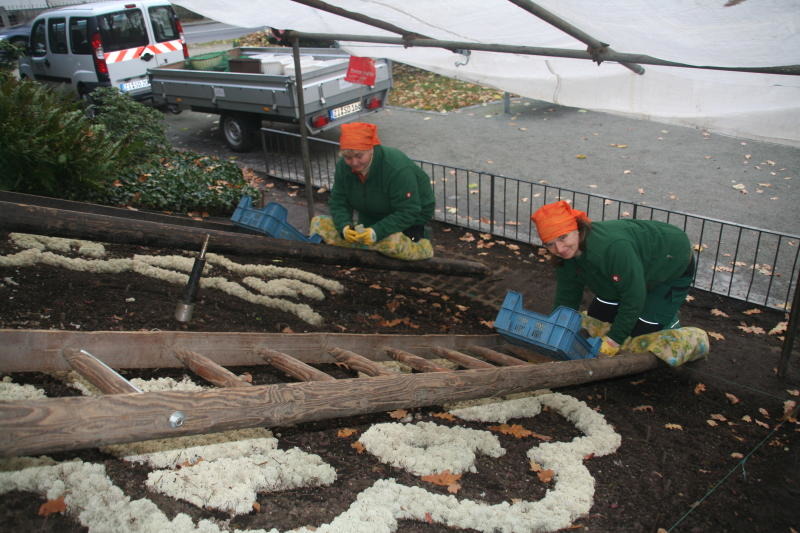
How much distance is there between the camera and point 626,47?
4.28 meters

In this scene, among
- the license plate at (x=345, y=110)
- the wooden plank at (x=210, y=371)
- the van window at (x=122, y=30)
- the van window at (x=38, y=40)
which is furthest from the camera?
the van window at (x=38, y=40)

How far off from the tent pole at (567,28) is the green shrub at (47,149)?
5.49m

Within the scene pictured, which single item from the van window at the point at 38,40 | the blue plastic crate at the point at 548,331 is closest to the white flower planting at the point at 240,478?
the blue plastic crate at the point at 548,331

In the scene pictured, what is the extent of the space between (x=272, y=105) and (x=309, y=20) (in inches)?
203

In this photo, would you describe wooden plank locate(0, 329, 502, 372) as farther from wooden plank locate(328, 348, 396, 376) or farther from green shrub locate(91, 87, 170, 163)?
green shrub locate(91, 87, 170, 163)

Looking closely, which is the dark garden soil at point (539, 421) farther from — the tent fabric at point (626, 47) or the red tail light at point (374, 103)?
the red tail light at point (374, 103)

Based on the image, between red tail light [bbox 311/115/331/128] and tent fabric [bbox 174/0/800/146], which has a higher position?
tent fabric [bbox 174/0/800/146]

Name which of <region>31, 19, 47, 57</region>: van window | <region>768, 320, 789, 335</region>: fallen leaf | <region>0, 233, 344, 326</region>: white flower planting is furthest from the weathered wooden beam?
<region>31, 19, 47, 57</region>: van window

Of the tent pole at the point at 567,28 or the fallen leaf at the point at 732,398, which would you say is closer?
the tent pole at the point at 567,28

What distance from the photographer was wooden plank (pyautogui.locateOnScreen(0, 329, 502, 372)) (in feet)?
10.9

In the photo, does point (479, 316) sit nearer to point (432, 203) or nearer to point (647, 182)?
point (432, 203)

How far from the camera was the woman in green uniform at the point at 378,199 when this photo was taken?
5.53 metres

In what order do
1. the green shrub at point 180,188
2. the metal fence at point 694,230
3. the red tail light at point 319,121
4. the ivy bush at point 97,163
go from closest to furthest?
the metal fence at point 694,230, the ivy bush at point 97,163, the green shrub at point 180,188, the red tail light at point 319,121

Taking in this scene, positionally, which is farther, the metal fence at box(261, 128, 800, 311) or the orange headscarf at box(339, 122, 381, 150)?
the metal fence at box(261, 128, 800, 311)
